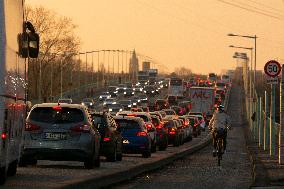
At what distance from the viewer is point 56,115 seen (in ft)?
89.3

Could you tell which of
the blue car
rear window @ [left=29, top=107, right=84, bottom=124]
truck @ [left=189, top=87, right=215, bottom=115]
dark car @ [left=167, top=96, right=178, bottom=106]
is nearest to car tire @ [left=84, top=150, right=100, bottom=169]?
rear window @ [left=29, top=107, right=84, bottom=124]

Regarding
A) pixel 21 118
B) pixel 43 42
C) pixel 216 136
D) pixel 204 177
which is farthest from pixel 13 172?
pixel 43 42

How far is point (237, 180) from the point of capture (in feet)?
85.1

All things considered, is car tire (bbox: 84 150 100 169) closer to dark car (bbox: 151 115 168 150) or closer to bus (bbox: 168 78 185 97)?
dark car (bbox: 151 115 168 150)

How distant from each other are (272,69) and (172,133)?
22293 mm

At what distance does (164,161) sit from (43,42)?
133329 mm

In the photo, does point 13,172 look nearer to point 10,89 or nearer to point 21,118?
point 21,118

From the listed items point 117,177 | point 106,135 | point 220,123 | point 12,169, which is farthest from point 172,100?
point 12,169

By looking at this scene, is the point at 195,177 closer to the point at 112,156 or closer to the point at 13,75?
the point at 112,156

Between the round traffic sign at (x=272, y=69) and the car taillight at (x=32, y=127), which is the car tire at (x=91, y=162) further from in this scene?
the round traffic sign at (x=272, y=69)

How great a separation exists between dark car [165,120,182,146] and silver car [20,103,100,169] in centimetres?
2833

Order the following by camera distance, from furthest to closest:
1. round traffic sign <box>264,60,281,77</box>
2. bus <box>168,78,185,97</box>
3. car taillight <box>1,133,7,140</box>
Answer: bus <box>168,78,185,97</box>
round traffic sign <box>264,60,281,77</box>
car taillight <box>1,133,7,140</box>

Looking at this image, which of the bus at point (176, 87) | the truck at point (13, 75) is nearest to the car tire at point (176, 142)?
the truck at point (13, 75)

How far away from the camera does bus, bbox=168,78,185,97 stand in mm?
172375
